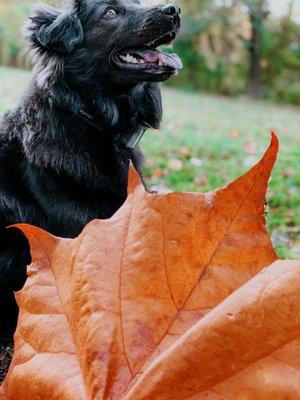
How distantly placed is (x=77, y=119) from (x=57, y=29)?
0.50 m

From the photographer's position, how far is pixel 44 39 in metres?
3.03

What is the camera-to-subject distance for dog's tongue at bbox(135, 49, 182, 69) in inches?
125

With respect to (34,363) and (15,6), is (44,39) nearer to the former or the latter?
(34,363)

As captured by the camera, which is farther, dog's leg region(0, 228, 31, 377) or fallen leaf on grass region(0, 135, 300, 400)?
dog's leg region(0, 228, 31, 377)

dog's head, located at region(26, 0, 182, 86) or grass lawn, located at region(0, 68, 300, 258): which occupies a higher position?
dog's head, located at region(26, 0, 182, 86)

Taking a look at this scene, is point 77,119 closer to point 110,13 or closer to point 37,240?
point 110,13

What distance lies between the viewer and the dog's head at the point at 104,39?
3.07 meters

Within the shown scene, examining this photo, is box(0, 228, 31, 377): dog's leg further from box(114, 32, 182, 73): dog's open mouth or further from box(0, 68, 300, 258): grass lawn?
box(114, 32, 182, 73): dog's open mouth

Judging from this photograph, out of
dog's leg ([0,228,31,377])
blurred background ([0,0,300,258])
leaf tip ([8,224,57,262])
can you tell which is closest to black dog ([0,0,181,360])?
dog's leg ([0,228,31,377])

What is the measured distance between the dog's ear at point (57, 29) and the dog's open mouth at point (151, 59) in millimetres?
278

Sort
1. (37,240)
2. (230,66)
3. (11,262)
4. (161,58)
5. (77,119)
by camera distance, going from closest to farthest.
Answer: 1. (37,240)
2. (11,262)
3. (77,119)
4. (161,58)
5. (230,66)

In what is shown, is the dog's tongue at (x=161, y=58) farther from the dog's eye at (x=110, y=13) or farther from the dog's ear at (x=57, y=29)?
the dog's ear at (x=57, y=29)

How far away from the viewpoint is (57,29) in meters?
2.98

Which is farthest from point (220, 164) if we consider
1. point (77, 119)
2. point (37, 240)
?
point (37, 240)
